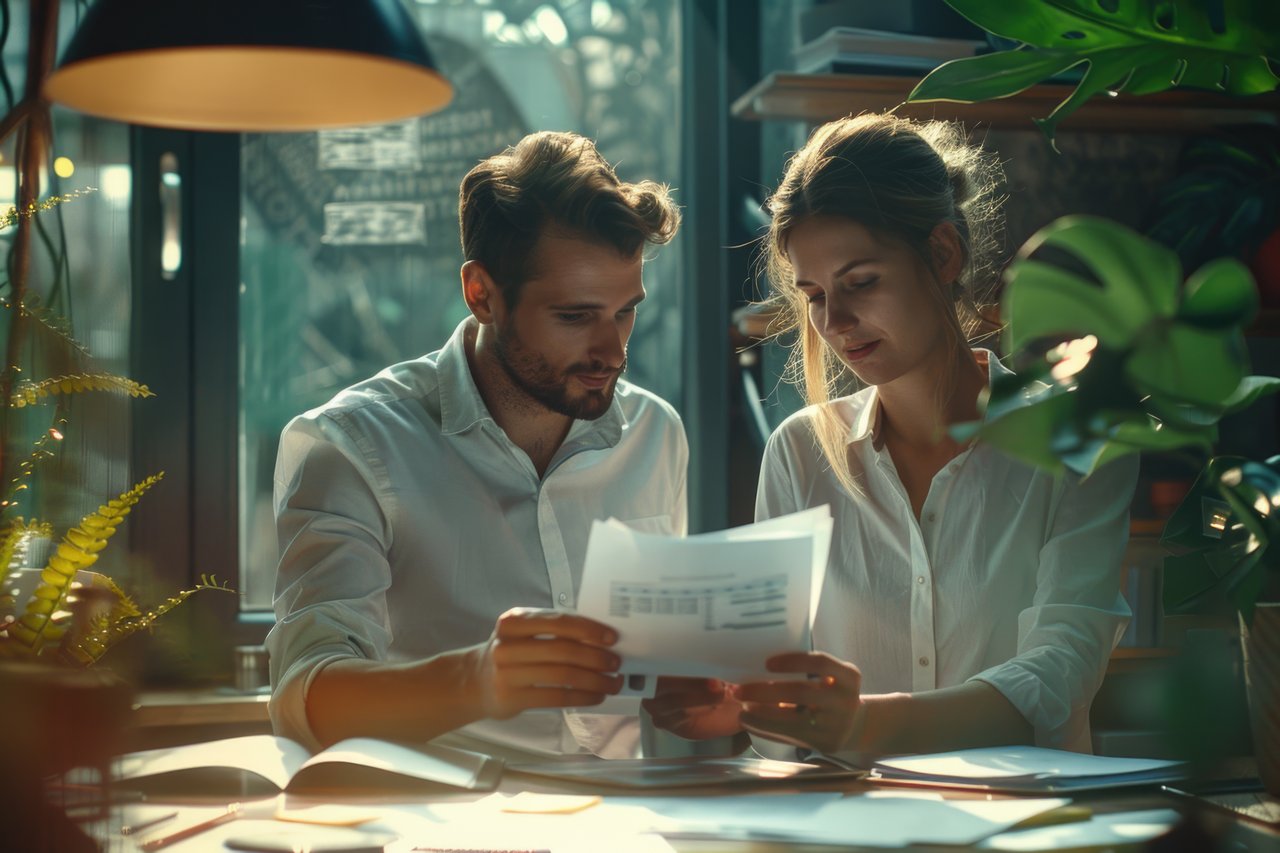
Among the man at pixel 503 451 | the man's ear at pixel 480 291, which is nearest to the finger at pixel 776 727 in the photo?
the man at pixel 503 451

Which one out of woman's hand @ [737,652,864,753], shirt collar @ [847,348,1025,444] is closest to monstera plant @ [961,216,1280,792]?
woman's hand @ [737,652,864,753]

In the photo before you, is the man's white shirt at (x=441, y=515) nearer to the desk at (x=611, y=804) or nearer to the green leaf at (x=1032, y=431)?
the desk at (x=611, y=804)

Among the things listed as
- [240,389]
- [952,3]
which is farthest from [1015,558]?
[240,389]

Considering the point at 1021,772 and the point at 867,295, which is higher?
the point at 867,295

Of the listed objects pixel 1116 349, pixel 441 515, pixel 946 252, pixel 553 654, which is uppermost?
pixel 946 252

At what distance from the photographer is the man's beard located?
1.77m

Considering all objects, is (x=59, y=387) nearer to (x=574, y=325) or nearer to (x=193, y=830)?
(x=193, y=830)

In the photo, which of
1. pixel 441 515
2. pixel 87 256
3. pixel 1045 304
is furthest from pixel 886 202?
pixel 87 256

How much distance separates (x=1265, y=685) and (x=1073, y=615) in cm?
54

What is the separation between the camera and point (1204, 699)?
23.6 inches

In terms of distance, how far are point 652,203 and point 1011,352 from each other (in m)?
1.11

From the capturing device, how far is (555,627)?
1.15 m

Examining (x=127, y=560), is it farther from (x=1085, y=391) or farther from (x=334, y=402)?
(x=1085, y=391)

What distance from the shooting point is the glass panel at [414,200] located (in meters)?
2.60
